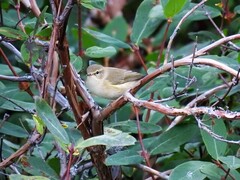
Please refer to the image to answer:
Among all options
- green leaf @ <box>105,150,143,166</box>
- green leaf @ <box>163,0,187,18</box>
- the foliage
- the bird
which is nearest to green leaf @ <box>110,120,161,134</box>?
the foliage

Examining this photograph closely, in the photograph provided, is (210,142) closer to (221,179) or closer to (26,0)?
(221,179)

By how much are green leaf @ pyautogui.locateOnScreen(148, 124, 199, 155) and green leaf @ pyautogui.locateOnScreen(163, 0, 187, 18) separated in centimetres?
40

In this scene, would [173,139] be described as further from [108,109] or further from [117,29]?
[117,29]

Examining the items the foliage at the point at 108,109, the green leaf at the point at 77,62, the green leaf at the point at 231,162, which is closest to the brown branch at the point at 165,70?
the foliage at the point at 108,109

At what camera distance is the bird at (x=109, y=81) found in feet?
9.98


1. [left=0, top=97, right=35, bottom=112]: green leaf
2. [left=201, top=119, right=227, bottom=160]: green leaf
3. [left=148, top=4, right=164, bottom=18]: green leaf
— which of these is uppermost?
[left=148, top=4, right=164, bottom=18]: green leaf

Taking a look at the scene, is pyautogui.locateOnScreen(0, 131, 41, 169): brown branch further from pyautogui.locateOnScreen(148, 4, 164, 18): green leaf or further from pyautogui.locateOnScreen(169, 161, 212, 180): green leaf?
pyautogui.locateOnScreen(148, 4, 164, 18): green leaf

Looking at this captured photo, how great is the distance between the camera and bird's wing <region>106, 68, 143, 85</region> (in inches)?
122

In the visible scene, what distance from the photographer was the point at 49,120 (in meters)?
1.80

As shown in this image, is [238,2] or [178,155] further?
[238,2]

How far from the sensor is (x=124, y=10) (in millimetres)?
5859

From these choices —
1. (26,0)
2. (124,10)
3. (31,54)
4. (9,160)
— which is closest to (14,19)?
(26,0)

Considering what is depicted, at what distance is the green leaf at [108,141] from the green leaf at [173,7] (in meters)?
0.61

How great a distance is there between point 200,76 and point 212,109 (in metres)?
0.95
